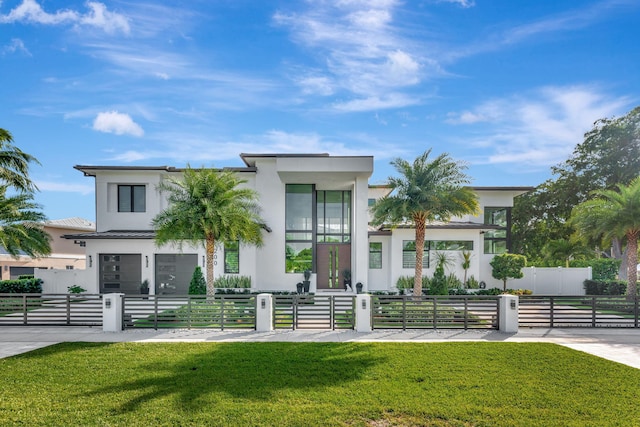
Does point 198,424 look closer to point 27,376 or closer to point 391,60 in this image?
point 27,376

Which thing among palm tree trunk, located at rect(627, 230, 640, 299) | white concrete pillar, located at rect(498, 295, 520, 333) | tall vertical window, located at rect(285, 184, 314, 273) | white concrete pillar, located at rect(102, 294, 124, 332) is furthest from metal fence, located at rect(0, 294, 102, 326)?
palm tree trunk, located at rect(627, 230, 640, 299)

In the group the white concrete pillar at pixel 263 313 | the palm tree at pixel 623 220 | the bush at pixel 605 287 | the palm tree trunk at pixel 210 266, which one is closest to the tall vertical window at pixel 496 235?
the bush at pixel 605 287

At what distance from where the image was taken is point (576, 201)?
103 feet

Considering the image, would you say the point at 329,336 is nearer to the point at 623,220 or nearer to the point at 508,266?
the point at 623,220

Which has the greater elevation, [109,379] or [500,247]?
[500,247]

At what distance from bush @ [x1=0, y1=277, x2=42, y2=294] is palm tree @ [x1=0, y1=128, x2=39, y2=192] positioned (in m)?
4.40

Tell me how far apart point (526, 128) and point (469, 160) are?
6.99 meters

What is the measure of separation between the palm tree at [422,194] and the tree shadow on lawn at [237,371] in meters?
6.49

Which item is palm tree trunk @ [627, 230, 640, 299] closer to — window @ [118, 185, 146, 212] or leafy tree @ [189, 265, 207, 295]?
leafy tree @ [189, 265, 207, 295]

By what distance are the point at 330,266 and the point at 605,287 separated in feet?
48.2

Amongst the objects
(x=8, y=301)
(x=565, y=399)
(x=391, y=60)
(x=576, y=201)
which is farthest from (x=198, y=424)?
(x=576, y=201)

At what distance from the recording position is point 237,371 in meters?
7.40

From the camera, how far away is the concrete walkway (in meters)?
10.1

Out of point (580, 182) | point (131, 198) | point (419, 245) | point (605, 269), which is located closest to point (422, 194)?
point (419, 245)
